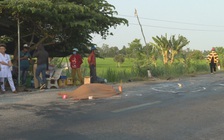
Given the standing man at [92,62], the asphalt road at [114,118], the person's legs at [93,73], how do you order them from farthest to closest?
the person's legs at [93,73] → the standing man at [92,62] → the asphalt road at [114,118]

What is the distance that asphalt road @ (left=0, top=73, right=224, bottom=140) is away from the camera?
5848 mm

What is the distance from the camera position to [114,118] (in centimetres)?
721

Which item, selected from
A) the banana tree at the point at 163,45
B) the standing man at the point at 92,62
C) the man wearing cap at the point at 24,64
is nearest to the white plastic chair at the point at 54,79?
the man wearing cap at the point at 24,64

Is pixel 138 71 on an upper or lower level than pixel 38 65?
lower

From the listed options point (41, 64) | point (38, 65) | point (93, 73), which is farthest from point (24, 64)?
point (93, 73)

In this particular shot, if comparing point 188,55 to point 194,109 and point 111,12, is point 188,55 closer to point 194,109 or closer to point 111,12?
point 111,12

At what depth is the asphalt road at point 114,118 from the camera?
5848mm

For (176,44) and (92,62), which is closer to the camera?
(92,62)

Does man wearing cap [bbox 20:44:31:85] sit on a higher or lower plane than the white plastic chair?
higher

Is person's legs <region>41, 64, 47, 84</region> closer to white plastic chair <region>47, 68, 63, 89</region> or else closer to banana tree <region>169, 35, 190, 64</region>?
white plastic chair <region>47, 68, 63, 89</region>

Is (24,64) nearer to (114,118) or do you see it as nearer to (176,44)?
(114,118)

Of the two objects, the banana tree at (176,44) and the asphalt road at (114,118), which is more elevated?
the banana tree at (176,44)

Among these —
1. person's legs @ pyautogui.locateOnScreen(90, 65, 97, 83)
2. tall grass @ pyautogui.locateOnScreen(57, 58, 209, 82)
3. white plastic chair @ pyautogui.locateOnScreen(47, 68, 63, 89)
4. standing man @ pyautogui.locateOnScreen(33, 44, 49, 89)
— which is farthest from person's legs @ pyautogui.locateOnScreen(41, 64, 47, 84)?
tall grass @ pyautogui.locateOnScreen(57, 58, 209, 82)

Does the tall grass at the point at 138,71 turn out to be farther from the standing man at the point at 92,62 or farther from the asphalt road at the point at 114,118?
the asphalt road at the point at 114,118
